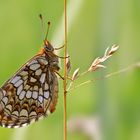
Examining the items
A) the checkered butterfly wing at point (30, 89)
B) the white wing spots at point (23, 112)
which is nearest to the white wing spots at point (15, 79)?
the checkered butterfly wing at point (30, 89)

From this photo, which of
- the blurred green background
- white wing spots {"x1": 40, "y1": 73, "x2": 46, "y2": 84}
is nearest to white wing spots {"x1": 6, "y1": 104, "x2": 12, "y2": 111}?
white wing spots {"x1": 40, "y1": 73, "x2": 46, "y2": 84}

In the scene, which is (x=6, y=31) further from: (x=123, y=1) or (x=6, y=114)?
(x=6, y=114)

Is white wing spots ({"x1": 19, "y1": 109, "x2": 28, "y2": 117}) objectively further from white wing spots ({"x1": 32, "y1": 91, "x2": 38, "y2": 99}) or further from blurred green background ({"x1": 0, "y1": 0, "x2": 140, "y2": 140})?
blurred green background ({"x1": 0, "y1": 0, "x2": 140, "y2": 140})

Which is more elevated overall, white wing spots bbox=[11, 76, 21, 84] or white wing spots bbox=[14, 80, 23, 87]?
white wing spots bbox=[11, 76, 21, 84]

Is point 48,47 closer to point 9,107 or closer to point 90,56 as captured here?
point 9,107

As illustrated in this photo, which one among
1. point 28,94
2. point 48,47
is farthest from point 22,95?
point 48,47

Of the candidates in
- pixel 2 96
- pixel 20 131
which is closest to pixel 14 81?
pixel 2 96

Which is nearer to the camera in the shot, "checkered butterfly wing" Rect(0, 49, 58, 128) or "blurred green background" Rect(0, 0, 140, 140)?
"checkered butterfly wing" Rect(0, 49, 58, 128)
